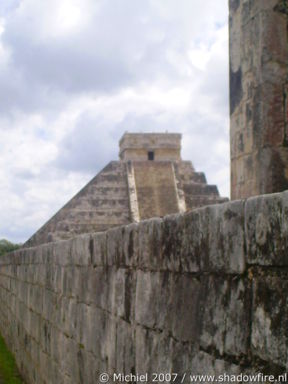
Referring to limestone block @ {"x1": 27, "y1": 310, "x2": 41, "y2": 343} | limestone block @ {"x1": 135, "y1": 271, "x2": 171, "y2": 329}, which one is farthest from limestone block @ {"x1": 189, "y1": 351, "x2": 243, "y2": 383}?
limestone block @ {"x1": 27, "y1": 310, "x2": 41, "y2": 343}

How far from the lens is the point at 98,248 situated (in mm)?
5125

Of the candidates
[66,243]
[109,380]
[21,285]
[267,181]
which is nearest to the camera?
[109,380]

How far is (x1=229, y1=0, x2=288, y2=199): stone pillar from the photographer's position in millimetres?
4812

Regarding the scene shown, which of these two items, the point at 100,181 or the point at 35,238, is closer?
the point at 35,238

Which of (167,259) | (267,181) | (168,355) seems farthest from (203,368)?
(267,181)

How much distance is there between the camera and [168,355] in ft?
11.0

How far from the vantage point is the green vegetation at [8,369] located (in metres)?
9.59

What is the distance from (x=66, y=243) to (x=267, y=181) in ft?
7.93

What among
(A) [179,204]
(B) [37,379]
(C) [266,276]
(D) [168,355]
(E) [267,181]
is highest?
(A) [179,204]

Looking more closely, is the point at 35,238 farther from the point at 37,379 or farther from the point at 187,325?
the point at 187,325

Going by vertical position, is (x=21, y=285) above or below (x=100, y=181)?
below

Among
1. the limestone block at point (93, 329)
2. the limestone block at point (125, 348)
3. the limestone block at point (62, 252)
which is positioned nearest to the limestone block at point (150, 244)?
the limestone block at point (125, 348)

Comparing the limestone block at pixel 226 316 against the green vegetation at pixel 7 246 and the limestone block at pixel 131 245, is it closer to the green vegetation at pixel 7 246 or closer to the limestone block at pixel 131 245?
the limestone block at pixel 131 245

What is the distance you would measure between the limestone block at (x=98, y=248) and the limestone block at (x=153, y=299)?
94cm
